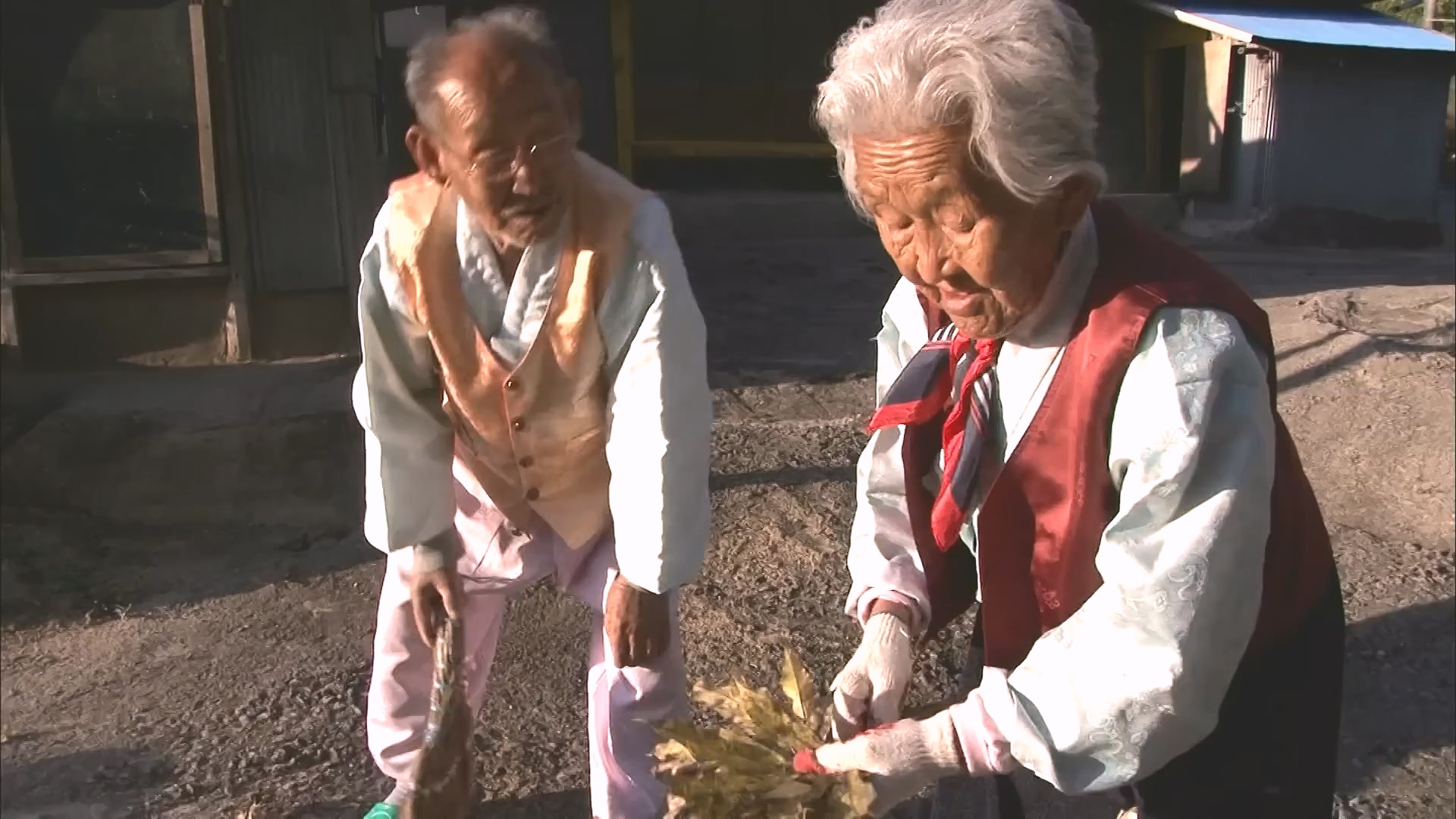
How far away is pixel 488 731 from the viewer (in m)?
3.01

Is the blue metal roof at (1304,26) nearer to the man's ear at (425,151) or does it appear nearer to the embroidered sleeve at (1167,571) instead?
the man's ear at (425,151)

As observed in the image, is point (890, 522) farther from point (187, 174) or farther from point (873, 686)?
point (187, 174)

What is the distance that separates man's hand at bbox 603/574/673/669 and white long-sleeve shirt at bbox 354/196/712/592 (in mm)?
39

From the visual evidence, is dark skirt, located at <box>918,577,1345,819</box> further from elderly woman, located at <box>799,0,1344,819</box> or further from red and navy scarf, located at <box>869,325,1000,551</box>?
red and navy scarf, located at <box>869,325,1000,551</box>

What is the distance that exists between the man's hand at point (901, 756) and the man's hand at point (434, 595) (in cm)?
94

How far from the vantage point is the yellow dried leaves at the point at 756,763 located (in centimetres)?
152

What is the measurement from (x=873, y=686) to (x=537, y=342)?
0.82m

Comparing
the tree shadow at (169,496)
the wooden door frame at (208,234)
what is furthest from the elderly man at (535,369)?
the wooden door frame at (208,234)

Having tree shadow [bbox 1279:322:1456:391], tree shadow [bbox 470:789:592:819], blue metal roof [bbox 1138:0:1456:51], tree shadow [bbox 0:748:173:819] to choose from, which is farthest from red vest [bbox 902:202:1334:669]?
blue metal roof [bbox 1138:0:1456:51]

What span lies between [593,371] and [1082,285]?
0.92 metres

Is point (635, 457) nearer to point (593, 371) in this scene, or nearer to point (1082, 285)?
point (593, 371)

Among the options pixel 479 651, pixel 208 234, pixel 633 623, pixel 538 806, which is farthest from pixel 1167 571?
pixel 208 234

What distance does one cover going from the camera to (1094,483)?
4.46 ft

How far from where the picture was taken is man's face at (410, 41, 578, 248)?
186 cm
